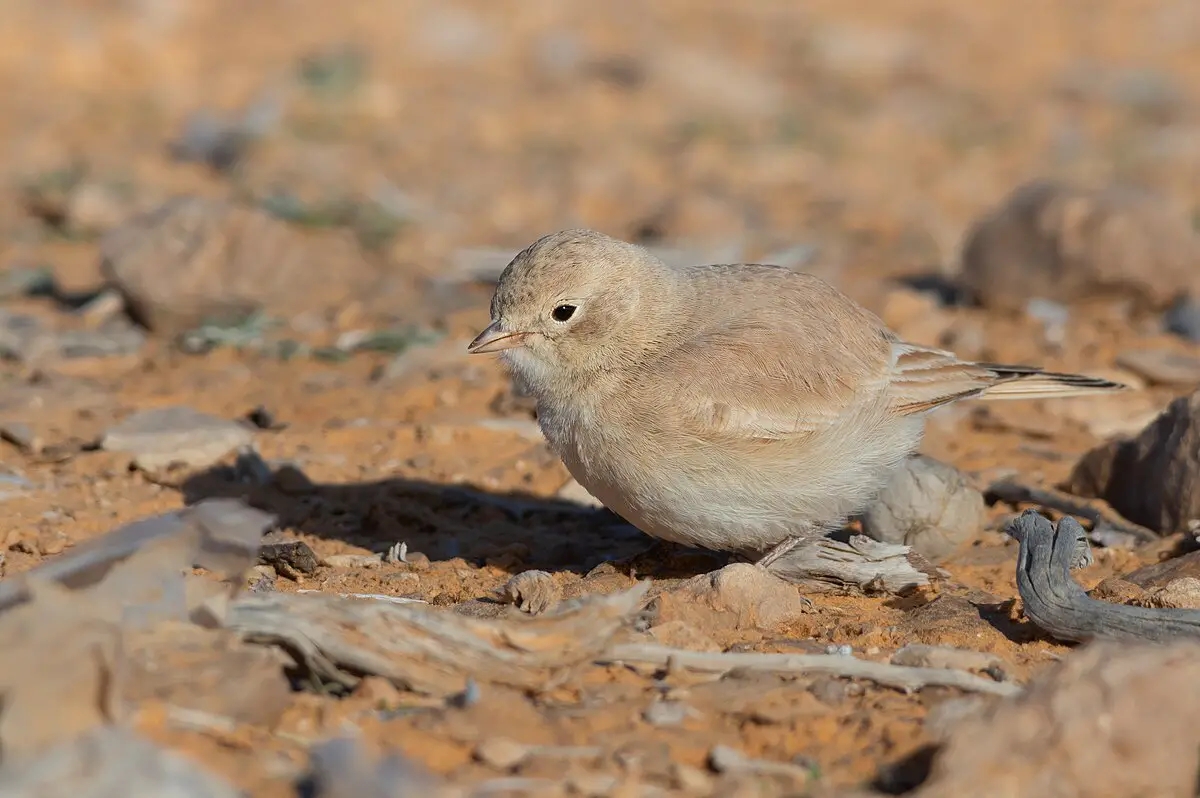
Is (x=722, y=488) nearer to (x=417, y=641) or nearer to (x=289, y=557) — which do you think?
(x=417, y=641)

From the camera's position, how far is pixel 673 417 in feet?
16.3

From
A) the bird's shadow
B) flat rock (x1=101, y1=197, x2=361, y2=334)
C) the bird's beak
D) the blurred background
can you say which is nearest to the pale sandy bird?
the bird's beak

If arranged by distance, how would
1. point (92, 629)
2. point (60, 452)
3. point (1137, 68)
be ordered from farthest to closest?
point (1137, 68) → point (60, 452) → point (92, 629)

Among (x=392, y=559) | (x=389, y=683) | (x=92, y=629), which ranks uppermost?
(x=92, y=629)

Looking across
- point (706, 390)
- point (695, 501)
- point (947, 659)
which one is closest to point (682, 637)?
point (695, 501)

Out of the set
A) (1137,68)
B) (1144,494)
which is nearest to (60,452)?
(1144,494)

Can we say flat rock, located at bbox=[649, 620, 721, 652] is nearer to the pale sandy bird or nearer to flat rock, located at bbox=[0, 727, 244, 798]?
the pale sandy bird

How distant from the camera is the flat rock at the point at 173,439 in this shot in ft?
20.9

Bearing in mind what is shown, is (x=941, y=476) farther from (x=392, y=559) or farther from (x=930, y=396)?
(x=392, y=559)

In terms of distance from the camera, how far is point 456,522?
612cm

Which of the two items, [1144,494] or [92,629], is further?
[1144,494]

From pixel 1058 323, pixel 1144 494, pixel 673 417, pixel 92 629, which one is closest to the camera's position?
pixel 92 629

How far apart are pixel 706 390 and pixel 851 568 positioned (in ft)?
2.80

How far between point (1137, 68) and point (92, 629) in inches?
602
